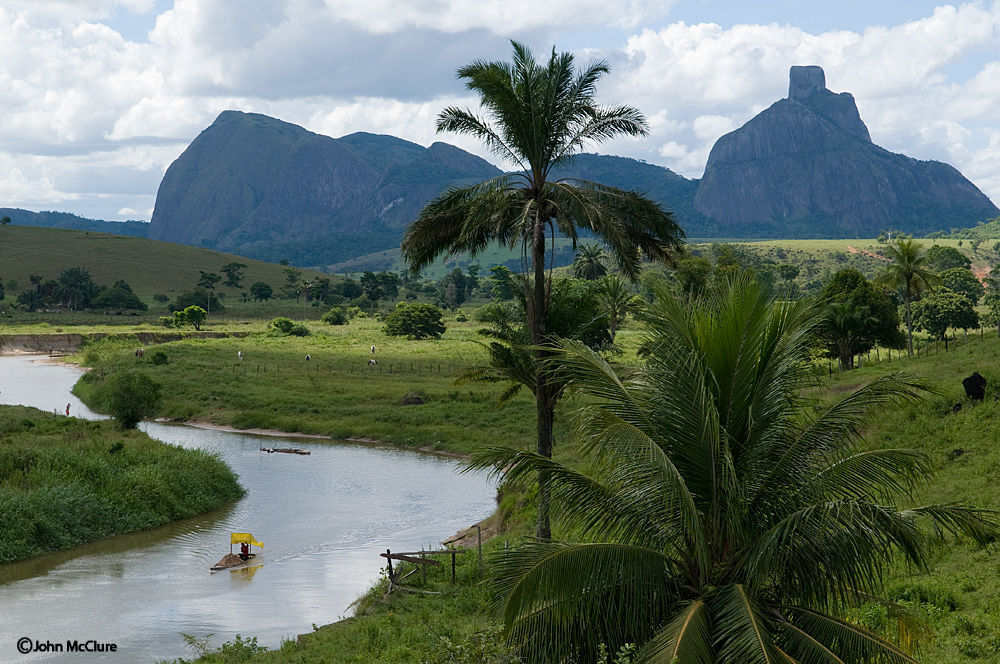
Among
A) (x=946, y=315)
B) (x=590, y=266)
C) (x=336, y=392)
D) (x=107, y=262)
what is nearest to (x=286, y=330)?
(x=590, y=266)

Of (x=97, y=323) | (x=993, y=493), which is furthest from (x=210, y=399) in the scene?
(x=97, y=323)

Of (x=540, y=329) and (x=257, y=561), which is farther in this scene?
(x=257, y=561)

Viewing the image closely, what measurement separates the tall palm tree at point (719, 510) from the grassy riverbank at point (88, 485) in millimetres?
24466

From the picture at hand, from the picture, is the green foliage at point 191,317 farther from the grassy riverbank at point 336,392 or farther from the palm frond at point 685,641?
the palm frond at point 685,641

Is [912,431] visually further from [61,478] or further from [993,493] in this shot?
[61,478]

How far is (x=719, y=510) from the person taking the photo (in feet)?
32.4

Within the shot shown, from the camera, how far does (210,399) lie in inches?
2451

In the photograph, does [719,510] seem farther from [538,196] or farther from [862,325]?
[862,325]

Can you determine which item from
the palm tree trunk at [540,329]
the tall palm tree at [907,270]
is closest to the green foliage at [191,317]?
the tall palm tree at [907,270]

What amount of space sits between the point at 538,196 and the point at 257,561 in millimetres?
17289

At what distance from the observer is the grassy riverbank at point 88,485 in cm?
2875

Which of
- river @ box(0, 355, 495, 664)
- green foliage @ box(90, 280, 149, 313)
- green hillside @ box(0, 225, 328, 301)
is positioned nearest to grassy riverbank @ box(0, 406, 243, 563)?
river @ box(0, 355, 495, 664)

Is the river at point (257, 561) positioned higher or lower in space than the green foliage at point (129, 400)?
lower

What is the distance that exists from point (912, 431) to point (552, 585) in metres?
22.5
